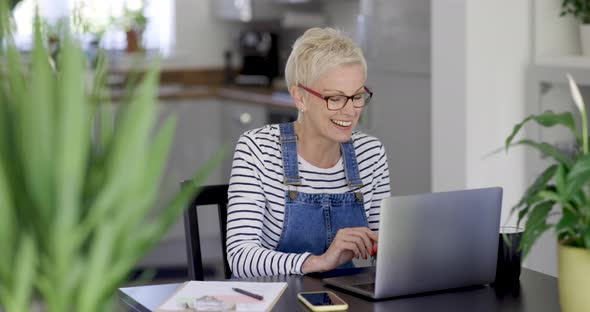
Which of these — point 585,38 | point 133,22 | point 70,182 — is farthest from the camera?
point 133,22

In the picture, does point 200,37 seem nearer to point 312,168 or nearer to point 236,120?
point 236,120

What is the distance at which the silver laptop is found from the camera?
154cm

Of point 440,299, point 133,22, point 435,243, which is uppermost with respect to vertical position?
point 133,22

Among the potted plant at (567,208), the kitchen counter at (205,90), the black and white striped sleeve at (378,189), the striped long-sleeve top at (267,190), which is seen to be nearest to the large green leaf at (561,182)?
the potted plant at (567,208)

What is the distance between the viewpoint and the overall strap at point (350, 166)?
2.21m

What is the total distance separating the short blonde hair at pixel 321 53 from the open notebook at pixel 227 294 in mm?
688

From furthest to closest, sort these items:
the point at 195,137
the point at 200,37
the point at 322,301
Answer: the point at 200,37 < the point at 195,137 < the point at 322,301

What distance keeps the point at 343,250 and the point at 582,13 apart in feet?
6.16

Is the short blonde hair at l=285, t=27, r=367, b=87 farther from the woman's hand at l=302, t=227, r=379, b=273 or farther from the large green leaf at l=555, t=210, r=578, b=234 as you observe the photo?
the large green leaf at l=555, t=210, r=578, b=234

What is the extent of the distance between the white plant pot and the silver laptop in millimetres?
1765

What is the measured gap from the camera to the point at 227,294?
5.17 feet

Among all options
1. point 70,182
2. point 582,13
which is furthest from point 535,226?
point 582,13

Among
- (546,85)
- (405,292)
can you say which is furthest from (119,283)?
(546,85)

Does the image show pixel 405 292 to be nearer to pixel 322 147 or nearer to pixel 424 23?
pixel 322 147
